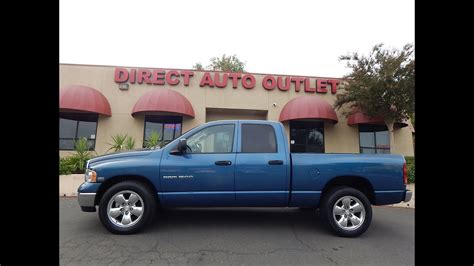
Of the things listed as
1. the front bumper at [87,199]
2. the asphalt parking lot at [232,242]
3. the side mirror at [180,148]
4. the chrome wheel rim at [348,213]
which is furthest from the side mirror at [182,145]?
the chrome wheel rim at [348,213]

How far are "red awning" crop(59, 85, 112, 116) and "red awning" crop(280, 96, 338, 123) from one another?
8848 millimetres

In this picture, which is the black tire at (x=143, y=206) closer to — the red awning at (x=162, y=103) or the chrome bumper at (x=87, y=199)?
the chrome bumper at (x=87, y=199)

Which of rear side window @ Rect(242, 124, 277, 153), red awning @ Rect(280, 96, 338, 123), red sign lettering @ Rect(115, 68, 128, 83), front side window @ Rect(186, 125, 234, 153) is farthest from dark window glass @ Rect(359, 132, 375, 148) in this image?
red sign lettering @ Rect(115, 68, 128, 83)

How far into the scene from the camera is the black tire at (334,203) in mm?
3789

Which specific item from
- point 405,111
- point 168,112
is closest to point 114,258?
point 168,112

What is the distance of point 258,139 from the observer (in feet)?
13.3

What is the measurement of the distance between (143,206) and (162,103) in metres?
7.73

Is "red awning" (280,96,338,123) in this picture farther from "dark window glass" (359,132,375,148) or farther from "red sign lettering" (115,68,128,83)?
"red sign lettering" (115,68,128,83)

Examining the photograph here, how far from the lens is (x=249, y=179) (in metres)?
3.79

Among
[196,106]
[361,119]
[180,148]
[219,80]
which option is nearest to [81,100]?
[196,106]

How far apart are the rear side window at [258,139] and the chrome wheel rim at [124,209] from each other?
6.40 ft

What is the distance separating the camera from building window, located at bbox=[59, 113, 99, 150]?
37.5 feet

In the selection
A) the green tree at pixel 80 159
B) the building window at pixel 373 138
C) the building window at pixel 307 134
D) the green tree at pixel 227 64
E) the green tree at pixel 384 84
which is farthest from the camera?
the green tree at pixel 227 64
